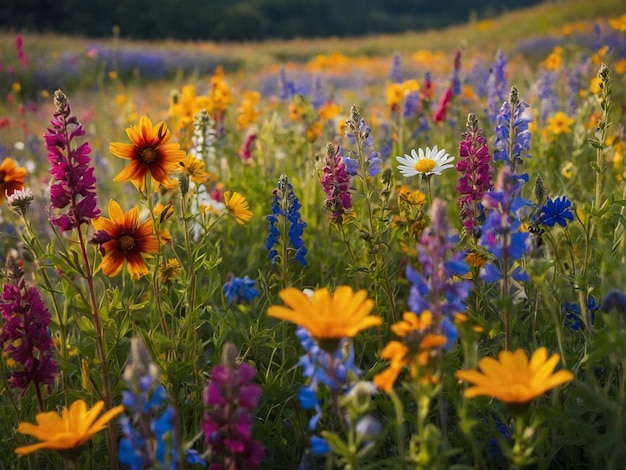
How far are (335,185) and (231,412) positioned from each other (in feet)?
2.87

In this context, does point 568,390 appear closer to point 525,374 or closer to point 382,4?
point 525,374

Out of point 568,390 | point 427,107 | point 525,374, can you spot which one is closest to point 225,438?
point 525,374

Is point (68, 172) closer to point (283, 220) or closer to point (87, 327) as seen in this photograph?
point (87, 327)

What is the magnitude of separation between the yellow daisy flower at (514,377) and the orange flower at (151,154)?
98 cm

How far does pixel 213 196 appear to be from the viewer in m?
2.97

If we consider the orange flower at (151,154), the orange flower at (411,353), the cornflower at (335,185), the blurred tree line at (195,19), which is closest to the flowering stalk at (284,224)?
the cornflower at (335,185)

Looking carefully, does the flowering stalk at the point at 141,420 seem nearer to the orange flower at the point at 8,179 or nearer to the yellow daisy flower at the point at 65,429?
the yellow daisy flower at the point at 65,429

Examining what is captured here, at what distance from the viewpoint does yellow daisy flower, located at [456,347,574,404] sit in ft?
3.32

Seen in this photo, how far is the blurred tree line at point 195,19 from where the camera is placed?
29.1 meters

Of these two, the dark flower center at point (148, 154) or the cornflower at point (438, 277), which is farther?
the dark flower center at point (148, 154)

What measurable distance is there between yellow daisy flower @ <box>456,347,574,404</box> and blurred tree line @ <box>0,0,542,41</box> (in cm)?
2612

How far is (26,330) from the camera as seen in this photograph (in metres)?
1.53

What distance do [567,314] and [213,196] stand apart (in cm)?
173

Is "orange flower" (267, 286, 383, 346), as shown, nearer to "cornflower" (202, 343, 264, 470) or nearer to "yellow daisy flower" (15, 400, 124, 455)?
"cornflower" (202, 343, 264, 470)
